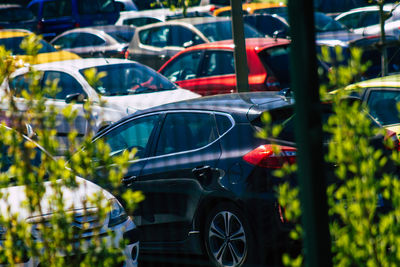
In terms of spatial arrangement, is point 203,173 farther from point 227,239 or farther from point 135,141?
point 135,141

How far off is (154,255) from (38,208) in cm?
290

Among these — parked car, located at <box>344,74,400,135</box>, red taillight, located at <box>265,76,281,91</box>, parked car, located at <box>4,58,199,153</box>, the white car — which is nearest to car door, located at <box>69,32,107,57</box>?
the white car

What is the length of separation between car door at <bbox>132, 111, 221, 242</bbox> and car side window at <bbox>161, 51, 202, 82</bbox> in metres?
4.77

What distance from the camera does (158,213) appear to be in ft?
18.5

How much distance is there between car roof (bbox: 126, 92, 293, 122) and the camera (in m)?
5.39

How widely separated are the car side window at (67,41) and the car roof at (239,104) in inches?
465

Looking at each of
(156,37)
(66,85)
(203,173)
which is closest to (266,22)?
(156,37)

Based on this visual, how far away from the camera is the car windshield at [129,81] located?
31.2 feet

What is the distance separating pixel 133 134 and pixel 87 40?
11.4 metres

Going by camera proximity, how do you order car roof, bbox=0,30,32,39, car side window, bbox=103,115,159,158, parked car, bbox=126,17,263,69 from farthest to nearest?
1. car roof, bbox=0,30,32,39
2. parked car, bbox=126,17,263,69
3. car side window, bbox=103,115,159,158

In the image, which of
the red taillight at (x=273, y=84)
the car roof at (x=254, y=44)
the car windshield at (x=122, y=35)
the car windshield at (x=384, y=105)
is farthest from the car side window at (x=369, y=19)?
the car windshield at (x=384, y=105)

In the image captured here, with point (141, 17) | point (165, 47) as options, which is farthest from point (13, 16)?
point (165, 47)

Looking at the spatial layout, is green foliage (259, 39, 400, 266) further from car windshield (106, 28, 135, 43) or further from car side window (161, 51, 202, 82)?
car windshield (106, 28, 135, 43)

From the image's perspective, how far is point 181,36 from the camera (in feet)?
46.9
